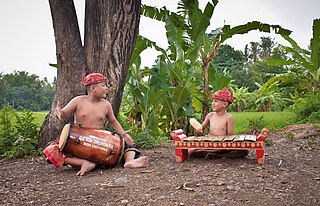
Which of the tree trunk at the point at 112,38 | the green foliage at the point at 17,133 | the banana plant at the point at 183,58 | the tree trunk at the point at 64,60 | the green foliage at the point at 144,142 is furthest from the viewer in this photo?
the banana plant at the point at 183,58

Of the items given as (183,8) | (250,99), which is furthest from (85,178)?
(250,99)

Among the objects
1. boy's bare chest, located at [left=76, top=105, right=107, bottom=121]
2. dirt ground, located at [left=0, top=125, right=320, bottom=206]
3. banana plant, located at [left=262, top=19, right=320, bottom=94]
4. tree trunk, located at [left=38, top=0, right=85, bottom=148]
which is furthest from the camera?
banana plant, located at [left=262, top=19, right=320, bottom=94]

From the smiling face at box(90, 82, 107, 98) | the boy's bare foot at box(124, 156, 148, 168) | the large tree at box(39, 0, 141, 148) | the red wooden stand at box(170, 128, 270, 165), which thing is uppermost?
the large tree at box(39, 0, 141, 148)

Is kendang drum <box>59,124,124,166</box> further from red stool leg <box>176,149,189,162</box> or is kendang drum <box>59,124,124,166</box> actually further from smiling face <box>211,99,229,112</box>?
smiling face <box>211,99,229,112</box>

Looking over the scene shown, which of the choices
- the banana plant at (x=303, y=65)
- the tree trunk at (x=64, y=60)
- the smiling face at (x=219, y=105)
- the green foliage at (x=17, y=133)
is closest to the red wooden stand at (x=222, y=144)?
the smiling face at (x=219, y=105)

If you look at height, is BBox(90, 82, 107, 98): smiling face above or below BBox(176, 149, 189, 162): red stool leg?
above

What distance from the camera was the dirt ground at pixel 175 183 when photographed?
229 centimetres

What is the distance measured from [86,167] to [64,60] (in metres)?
1.60

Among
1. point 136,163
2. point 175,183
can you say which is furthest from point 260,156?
point 136,163

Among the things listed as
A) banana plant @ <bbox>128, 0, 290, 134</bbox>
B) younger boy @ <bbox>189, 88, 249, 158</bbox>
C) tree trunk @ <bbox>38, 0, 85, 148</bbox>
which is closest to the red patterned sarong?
tree trunk @ <bbox>38, 0, 85, 148</bbox>

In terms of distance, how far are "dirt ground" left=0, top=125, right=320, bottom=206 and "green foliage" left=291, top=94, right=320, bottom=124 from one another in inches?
121

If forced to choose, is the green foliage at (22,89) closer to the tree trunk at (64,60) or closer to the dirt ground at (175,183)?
the tree trunk at (64,60)

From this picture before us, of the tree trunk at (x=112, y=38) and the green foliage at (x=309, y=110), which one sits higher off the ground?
the tree trunk at (x=112, y=38)

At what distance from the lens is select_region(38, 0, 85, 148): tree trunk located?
4137mm
